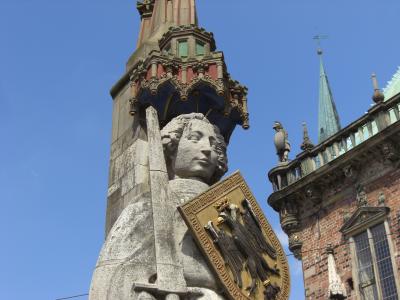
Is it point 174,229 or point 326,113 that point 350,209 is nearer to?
point 326,113

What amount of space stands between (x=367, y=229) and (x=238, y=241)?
47.0 ft

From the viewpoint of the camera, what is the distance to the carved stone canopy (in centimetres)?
1817

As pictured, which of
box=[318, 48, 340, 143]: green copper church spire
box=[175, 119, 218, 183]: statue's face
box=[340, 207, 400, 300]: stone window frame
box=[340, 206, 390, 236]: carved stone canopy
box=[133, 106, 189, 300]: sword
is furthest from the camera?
box=[318, 48, 340, 143]: green copper church spire

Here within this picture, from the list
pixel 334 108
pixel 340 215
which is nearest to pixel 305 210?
pixel 340 215

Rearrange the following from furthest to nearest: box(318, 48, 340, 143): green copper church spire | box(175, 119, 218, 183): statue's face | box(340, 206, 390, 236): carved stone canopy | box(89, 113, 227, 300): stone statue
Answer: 1. box(318, 48, 340, 143): green copper church spire
2. box(340, 206, 390, 236): carved stone canopy
3. box(175, 119, 218, 183): statue's face
4. box(89, 113, 227, 300): stone statue

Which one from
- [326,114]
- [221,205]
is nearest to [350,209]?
[326,114]

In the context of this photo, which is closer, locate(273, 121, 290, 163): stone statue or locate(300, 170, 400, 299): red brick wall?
locate(300, 170, 400, 299): red brick wall

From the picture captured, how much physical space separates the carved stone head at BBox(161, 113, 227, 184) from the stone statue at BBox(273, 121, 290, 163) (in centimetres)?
1725

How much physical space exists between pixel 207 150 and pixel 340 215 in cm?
1481

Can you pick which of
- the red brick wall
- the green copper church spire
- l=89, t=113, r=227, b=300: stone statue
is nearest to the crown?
l=89, t=113, r=227, b=300: stone statue

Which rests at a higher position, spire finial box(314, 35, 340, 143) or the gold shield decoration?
spire finial box(314, 35, 340, 143)

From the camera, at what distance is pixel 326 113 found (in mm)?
28047

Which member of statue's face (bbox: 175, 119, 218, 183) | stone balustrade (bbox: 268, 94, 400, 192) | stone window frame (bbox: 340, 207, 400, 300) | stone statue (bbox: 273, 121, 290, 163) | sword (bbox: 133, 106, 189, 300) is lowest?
sword (bbox: 133, 106, 189, 300)

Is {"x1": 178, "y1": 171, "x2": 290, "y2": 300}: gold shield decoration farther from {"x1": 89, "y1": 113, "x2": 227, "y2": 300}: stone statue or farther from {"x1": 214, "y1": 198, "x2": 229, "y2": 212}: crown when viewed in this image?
{"x1": 89, "y1": 113, "x2": 227, "y2": 300}: stone statue
